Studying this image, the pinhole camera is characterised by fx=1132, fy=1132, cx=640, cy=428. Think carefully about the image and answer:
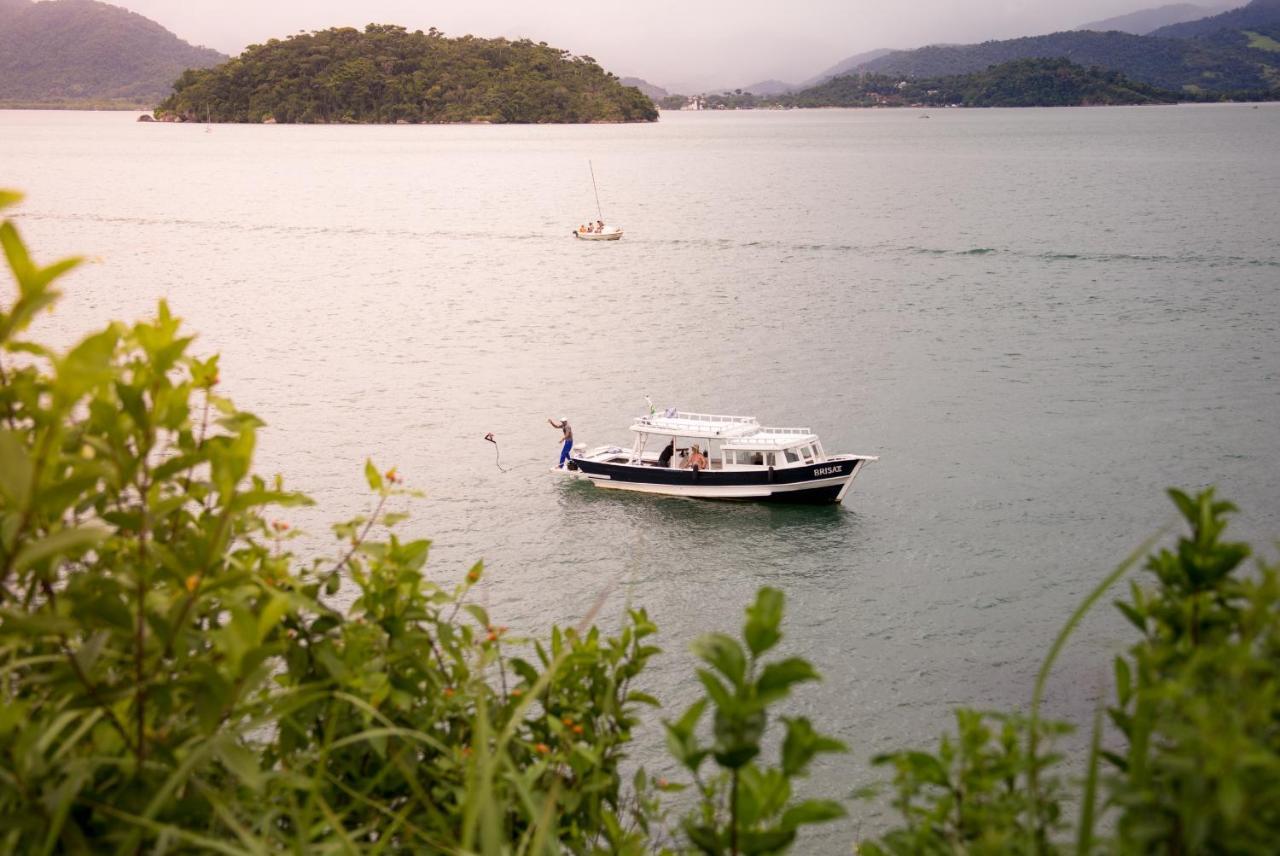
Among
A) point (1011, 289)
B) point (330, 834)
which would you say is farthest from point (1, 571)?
point (1011, 289)

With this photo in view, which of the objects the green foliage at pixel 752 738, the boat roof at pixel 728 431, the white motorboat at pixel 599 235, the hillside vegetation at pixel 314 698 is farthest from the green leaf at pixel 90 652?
the white motorboat at pixel 599 235

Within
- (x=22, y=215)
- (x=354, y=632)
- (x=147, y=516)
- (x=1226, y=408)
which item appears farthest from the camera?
(x=22, y=215)

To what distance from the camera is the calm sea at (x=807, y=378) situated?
21.8m

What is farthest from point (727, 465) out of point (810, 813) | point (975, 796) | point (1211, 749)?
point (1211, 749)

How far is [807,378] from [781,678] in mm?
37846

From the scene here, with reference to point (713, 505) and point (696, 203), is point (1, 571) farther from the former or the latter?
point (696, 203)

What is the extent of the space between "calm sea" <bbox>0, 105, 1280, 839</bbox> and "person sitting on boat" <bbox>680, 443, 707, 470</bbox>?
0.98 m

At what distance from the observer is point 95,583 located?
10.0 ft

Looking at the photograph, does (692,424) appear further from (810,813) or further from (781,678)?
(781,678)

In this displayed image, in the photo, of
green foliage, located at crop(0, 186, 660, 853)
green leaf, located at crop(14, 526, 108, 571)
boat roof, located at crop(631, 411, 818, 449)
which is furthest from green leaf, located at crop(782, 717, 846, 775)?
boat roof, located at crop(631, 411, 818, 449)

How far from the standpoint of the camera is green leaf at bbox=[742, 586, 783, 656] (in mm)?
2506

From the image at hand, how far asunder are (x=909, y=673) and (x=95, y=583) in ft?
58.2

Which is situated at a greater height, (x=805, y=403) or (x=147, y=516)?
(x=147, y=516)

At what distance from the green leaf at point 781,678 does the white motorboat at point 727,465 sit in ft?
81.4
